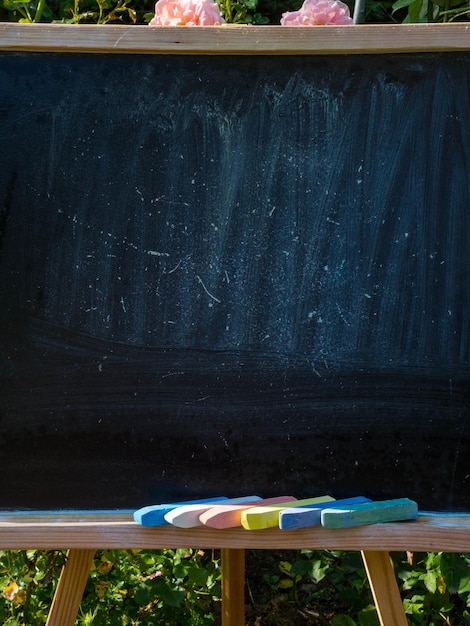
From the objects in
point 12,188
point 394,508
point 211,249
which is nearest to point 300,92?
point 211,249

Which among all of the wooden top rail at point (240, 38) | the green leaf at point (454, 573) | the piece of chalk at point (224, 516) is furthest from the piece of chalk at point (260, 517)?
the green leaf at point (454, 573)

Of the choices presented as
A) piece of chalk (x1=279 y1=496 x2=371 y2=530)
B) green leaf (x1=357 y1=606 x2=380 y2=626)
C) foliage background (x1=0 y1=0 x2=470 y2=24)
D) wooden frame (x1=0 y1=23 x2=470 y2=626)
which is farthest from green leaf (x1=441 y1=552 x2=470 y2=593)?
foliage background (x1=0 y1=0 x2=470 y2=24)

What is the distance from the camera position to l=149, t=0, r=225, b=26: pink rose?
1337 millimetres

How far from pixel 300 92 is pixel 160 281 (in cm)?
33

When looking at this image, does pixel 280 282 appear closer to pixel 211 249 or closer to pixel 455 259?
pixel 211 249

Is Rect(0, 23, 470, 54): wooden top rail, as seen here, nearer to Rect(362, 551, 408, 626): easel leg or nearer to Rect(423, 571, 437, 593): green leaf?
Rect(362, 551, 408, 626): easel leg

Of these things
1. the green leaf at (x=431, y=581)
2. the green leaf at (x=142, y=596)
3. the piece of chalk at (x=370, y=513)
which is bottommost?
the green leaf at (x=142, y=596)

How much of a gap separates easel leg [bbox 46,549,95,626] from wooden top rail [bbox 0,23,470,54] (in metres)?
0.73

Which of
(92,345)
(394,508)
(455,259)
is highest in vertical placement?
(455,259)

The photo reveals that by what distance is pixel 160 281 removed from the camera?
1276 millimetres

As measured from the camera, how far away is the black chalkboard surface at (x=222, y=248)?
4.18 ft

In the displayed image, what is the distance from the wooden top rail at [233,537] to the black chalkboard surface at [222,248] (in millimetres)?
53

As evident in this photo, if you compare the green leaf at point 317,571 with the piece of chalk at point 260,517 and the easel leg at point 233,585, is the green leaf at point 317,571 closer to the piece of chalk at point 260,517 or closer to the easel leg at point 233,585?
the easel leg at point 233,585

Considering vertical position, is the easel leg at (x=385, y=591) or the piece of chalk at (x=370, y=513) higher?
the piece of chalk at (x=370, y=513)
